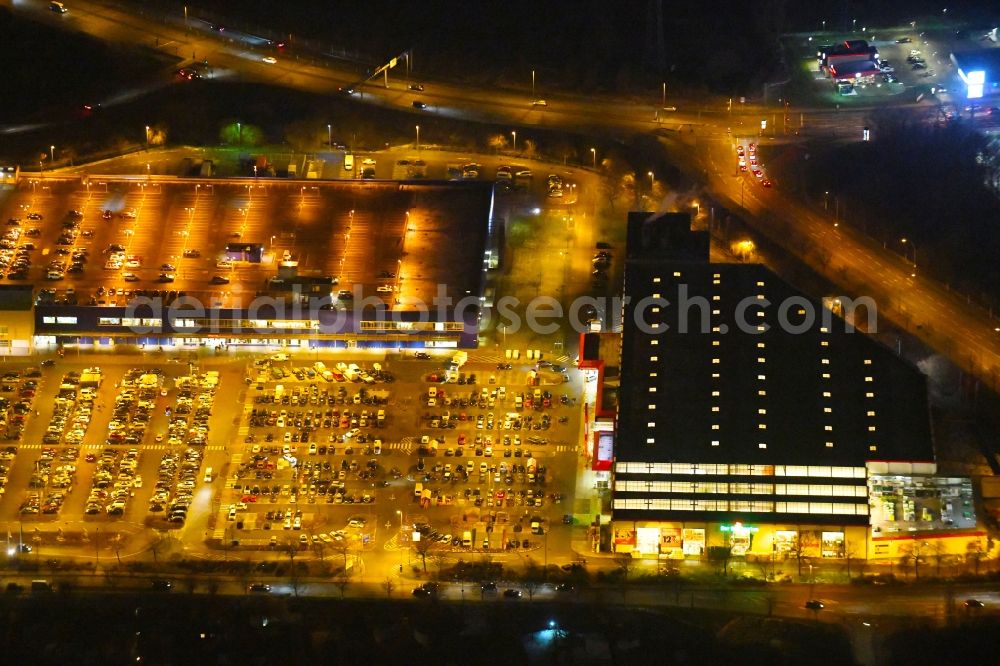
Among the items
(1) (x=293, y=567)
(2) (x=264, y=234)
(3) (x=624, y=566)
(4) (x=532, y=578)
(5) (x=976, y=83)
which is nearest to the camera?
(4) (x=532, y=578)

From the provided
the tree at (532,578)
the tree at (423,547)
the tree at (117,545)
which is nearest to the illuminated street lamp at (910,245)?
the tree at (532,578)

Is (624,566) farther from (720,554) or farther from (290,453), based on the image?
(290,453)

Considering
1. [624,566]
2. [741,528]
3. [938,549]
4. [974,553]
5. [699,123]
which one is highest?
[699,123]

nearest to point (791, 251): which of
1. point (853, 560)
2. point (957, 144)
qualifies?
point (957, 144)

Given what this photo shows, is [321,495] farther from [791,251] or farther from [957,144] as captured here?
[957,144]

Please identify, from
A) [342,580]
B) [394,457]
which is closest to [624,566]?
[342,580]

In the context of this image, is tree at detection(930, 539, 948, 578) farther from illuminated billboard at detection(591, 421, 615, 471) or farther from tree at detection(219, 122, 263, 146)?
tree at detection(219, 122, 263, 146)

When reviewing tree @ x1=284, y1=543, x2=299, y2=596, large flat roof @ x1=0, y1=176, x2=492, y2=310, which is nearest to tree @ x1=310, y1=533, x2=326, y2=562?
tree @ x1=284, y1=543, x2=299, y2=596
